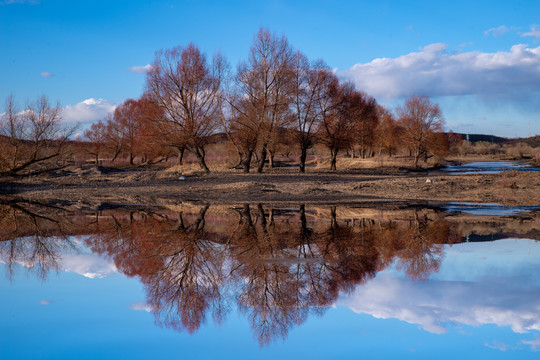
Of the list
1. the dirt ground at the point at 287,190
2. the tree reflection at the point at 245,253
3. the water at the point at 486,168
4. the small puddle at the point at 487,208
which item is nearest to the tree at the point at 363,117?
the water at the point at 486,168

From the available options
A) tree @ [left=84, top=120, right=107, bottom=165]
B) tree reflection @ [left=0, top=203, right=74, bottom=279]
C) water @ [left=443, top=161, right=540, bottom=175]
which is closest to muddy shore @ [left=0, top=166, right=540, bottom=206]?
tree reflection @ [left=0, top=203, right=74, bottom=279]

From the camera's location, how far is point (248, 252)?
853cm

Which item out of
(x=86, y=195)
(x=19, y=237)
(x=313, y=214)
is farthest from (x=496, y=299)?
(x=86, y=195)

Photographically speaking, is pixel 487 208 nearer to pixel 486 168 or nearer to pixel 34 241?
pixel 34 241

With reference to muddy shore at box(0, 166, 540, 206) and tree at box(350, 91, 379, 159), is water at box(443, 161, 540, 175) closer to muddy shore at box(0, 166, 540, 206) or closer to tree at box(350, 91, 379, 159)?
tree at box(350, 91, 379, 159)

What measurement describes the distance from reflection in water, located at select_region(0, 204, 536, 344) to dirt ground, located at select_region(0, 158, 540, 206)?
471cm

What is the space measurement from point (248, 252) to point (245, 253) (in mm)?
100

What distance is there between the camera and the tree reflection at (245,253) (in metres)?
5.81

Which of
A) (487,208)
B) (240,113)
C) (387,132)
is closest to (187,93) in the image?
(240,113)

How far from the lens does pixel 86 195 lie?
23.4 m

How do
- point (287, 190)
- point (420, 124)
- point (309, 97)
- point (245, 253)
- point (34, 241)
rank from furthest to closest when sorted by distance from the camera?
point (420, 124)
point (309, 97)
point (287, 190)
point (34, 241)
point (245, 253)

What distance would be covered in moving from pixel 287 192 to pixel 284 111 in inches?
511

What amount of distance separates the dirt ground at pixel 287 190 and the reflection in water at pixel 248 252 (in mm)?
4713

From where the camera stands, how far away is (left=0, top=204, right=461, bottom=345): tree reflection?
229 inches
